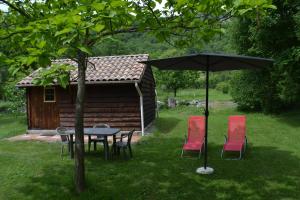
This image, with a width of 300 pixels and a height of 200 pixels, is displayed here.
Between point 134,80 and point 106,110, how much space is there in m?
2.21

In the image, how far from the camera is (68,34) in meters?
4.21

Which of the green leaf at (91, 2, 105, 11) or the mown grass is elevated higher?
the green leaf at (91, 2, 105, 11)

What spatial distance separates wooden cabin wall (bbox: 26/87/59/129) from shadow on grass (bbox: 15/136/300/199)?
5.91m

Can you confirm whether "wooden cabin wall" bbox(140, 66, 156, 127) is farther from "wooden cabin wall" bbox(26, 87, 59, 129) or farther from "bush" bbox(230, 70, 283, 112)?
"bush" bbox(230, 70, 283, 112)

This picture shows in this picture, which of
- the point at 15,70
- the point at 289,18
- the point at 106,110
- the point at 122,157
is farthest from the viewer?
the point at 289,18

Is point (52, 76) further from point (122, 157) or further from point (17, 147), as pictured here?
point (17, 147)

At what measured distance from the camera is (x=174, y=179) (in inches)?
296

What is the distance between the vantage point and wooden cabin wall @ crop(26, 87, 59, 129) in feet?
50.2

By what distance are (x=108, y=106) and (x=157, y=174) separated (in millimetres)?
7148

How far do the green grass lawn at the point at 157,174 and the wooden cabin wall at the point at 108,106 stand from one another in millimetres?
2370

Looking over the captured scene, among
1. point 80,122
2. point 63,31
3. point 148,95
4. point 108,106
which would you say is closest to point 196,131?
point 80,122

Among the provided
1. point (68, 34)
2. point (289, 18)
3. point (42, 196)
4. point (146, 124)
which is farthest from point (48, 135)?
point (289, 18)

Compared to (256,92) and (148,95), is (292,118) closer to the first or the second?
(256,92)

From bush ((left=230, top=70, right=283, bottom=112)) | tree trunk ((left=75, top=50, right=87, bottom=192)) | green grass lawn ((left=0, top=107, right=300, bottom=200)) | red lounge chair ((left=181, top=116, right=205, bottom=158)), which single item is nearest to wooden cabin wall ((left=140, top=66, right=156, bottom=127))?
green grass lawn ((left=0, top=107, right=300, bottom=200))
